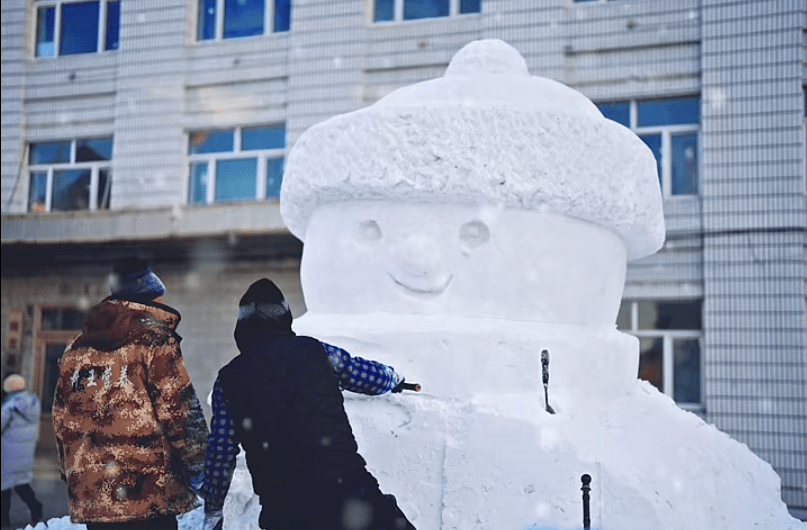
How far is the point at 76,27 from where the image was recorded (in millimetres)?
11523

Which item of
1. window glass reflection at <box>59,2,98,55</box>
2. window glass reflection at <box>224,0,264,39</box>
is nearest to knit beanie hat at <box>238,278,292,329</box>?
window glass reflection at <box>224,0,264,39</box>

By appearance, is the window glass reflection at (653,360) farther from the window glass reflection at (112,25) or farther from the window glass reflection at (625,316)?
the window glass reflection at (112,25)

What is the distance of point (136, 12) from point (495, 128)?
8773 millimetres

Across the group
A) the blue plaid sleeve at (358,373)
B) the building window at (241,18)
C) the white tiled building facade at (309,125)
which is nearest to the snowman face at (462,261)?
the blue plaid sleeve at (358,373)

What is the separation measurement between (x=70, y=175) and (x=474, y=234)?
30.8ft

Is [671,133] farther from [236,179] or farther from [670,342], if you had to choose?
[236,179]

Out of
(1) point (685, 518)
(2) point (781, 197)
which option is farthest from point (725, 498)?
(2) point (781, 197)

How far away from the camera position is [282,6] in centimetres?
1063

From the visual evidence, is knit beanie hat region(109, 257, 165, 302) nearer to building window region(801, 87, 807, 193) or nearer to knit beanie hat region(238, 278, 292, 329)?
knit beanie hat region(238, 278, 292, 329)

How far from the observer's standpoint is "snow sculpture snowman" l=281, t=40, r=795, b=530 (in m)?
3.34

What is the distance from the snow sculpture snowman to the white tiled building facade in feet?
14.9

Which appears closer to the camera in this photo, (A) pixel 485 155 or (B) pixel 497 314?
(A) pixel 485 155

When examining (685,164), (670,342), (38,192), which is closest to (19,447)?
(38,192)

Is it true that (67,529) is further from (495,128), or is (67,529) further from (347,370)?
(495,128)
